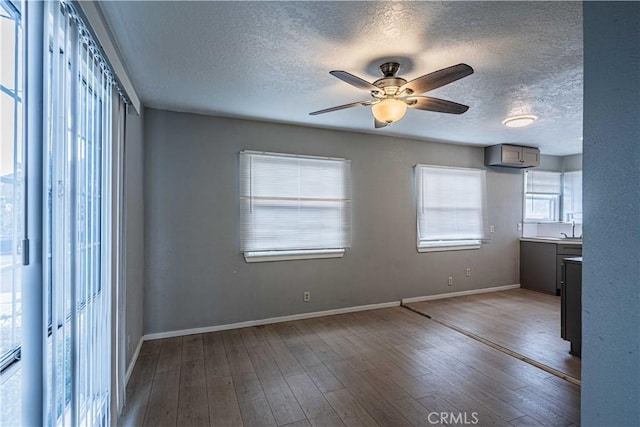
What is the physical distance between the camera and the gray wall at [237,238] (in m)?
3.30

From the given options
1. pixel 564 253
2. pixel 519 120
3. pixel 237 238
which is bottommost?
pixel 564 253

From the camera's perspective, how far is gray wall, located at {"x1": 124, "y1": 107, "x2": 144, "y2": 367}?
2526 millimetres

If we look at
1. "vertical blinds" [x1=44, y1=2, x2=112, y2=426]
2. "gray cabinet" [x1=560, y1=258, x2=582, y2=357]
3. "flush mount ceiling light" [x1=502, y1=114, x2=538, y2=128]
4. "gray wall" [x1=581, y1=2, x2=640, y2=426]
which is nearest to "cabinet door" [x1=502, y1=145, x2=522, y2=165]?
"flush mount ceiling light" [x1=502, y1=114, x2=538, y2=128]

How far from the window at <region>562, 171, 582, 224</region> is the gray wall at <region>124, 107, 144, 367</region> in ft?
23.6

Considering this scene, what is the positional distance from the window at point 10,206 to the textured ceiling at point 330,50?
2.84 ft

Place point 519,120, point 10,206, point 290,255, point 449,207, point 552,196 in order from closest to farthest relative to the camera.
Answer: point 10,206 < point 519,120 < point 290,255 < point 449,207 < point 552,196

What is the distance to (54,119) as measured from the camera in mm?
1174

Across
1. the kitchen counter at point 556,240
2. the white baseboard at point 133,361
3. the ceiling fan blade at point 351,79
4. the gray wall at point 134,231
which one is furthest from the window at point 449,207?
the white baseboard at point 133,361

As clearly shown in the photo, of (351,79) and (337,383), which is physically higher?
(351,79)

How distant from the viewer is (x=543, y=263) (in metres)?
5.23

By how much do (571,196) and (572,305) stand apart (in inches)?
159

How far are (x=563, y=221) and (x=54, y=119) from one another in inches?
297

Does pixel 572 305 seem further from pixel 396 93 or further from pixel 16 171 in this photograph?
pixel 16 171

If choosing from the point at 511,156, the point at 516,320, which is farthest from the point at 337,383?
the point at 511,156
